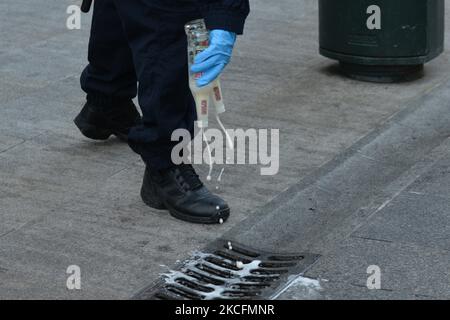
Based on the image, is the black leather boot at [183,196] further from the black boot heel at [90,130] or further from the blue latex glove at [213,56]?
the black boot heel at [90,130]

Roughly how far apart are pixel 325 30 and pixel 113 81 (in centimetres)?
190

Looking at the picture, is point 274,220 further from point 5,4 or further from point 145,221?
point 5,4

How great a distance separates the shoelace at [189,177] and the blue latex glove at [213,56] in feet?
1.47

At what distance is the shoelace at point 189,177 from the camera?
518cm

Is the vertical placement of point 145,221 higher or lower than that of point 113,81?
lower

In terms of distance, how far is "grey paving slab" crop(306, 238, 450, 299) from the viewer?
4367mm

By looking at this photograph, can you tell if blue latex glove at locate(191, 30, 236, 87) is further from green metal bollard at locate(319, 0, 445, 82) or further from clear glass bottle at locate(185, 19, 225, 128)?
green metal bollard at locate(319, 0, 445, 82)

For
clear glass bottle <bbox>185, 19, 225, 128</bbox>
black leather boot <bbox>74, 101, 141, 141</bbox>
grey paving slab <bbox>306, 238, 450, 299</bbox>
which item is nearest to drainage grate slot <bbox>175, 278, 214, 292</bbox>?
grey paving slab <bbox>306, 238, 450, 299</bbox>

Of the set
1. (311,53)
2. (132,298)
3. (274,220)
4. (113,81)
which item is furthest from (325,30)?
(132,298)

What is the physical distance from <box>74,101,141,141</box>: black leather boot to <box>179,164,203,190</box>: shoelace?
2.86 feet

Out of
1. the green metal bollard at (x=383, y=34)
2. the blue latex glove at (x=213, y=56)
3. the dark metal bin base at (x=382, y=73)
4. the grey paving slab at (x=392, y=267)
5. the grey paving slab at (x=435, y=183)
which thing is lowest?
the grey paving slab at (x=435, y=183)

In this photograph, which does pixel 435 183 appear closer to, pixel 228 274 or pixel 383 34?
pixel 228 274

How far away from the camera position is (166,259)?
470 cm

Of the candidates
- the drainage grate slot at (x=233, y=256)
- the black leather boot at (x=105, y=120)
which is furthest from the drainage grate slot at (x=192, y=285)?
the black leather boot at (x=105, y=120)
